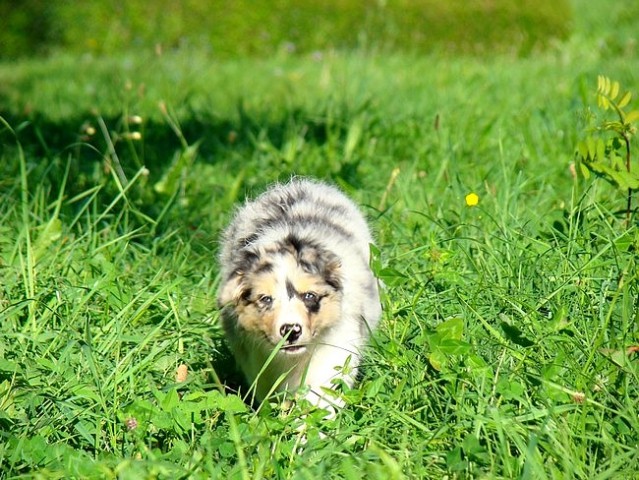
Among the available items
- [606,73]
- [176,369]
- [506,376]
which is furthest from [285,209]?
[606,73]

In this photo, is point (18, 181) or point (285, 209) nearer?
point (285, 209)

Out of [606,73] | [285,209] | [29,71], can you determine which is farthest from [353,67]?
[285,209]

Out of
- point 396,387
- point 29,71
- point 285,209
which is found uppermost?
point 285,209

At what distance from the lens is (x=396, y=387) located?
3.26 metres

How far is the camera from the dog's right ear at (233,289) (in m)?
3.43

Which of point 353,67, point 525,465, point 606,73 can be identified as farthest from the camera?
point 353,67

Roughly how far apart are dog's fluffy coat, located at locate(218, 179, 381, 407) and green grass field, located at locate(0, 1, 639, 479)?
0.47 feet

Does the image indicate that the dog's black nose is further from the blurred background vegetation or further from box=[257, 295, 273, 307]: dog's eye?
the blurred background vegetation

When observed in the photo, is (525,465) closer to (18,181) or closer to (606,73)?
(18,181)

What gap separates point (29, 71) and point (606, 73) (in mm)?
6378

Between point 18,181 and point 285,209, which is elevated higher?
point 285,209

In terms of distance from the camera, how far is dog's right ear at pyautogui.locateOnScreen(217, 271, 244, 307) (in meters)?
3.43

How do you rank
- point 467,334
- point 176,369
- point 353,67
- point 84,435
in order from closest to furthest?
1. point 84,435
2. point 467,334
3. point 176,369
4. point 353,67

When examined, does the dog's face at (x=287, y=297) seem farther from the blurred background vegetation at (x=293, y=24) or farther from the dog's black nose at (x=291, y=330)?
the blurred background vegetation at (x=293, y=24)
